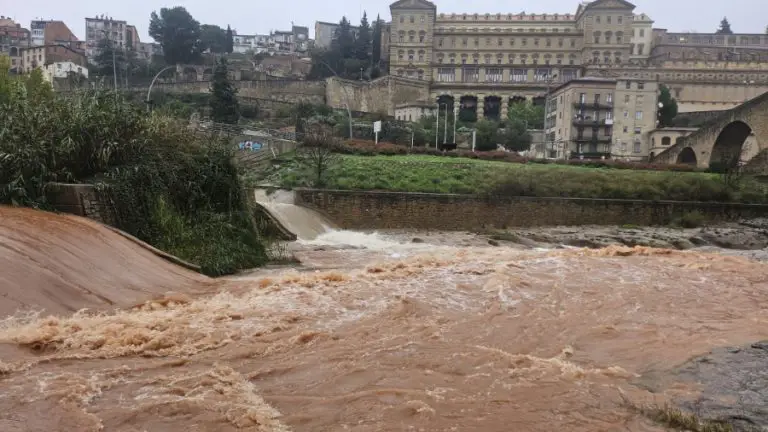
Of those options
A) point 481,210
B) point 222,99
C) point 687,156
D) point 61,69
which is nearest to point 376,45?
point 61,69

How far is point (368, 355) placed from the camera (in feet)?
23.1

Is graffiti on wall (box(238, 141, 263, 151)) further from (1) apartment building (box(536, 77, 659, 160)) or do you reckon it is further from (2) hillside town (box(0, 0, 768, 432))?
(1) apartment building (box(536, 77, 659, 160))

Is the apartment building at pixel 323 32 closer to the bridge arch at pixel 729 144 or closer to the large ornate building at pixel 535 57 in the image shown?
the large ornate building at pixel 535 57

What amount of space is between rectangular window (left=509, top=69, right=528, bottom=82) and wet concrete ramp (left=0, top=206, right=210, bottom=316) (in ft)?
305

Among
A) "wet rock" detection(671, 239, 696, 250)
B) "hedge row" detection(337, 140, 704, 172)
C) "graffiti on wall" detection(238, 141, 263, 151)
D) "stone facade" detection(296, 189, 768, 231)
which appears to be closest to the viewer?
Answer: "wet rock" detection(671, 239, 696, 250)

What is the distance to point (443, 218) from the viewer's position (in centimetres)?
2727

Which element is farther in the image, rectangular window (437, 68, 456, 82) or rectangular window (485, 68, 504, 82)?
rectangular window (437, 68, 456, 82)

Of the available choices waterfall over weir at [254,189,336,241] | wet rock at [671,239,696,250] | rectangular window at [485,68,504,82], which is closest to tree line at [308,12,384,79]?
rectangular window at [485,68,504,82]

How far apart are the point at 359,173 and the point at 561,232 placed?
10485mm

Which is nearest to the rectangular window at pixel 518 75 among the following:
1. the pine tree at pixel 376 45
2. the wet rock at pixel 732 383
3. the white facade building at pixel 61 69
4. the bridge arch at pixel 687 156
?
the pine tree at pixel 376 45

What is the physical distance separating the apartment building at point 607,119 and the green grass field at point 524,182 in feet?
119

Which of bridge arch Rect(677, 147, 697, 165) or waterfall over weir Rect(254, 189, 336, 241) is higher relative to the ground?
bridge arch Rect(677, 147, 697, 165)

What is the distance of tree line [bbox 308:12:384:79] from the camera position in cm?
10319

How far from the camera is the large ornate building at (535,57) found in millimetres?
93562
